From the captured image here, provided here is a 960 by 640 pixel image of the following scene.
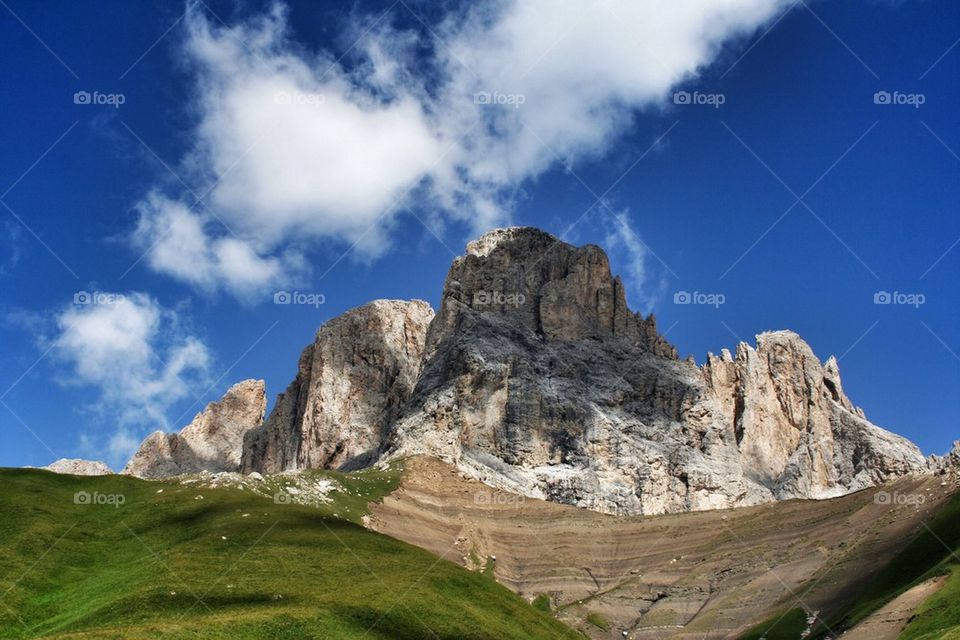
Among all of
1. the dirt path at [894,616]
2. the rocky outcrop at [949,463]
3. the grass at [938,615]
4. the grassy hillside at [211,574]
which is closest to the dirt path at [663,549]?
the rocky outcrop at [949,463]

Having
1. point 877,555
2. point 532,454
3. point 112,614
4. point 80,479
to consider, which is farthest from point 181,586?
point 532,454

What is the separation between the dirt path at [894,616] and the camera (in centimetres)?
8175

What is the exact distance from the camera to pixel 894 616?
8331 cm

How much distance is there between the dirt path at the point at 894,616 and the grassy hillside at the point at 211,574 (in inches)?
→ 1079

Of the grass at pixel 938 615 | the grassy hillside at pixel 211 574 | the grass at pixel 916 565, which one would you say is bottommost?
the grass at pixel 938 615

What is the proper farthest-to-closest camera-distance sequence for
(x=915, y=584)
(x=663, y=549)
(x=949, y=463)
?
(x=663, y=549), (x=949, y=463), (x=915, y=584)

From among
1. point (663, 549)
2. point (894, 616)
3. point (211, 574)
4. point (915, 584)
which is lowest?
point (894, 616)

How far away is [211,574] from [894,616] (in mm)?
60205

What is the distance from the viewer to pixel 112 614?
6366 cm

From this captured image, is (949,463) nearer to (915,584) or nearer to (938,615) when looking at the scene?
(915,584)

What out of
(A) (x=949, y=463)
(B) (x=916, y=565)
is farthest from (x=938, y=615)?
(A) (x=949, y=463)

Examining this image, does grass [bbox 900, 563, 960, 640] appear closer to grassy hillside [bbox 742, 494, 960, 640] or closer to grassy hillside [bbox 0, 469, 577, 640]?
grassy hillside [bbox 742, 494, 960, 640]

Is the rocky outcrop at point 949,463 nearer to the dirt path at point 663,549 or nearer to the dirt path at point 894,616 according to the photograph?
the dirt path at point 663,549

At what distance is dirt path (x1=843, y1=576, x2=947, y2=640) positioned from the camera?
8175 centimetres
